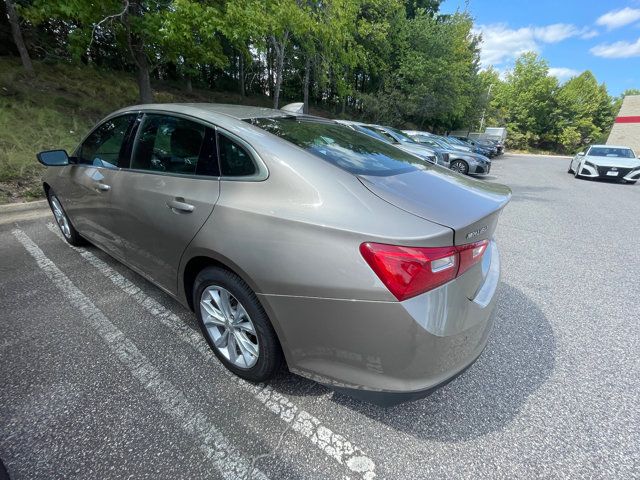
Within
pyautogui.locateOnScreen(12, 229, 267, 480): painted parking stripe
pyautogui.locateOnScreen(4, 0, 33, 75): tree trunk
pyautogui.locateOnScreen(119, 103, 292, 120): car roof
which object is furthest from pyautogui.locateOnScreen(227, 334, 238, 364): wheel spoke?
pyautogui.locateOnScreen(4, 0, 33, 75): tree trunk

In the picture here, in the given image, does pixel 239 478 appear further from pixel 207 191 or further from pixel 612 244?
pixel 612 244

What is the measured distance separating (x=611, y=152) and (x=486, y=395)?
1529cm

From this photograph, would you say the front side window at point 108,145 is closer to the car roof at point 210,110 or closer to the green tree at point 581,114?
the car roof at point 210,110

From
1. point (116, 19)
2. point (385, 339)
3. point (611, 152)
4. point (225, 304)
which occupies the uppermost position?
point (116, 19)

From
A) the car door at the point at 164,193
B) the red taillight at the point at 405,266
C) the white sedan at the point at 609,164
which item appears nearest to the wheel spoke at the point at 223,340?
the car door at the point at 164,193

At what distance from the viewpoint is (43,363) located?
2021mm

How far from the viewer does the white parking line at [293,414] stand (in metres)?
1.52

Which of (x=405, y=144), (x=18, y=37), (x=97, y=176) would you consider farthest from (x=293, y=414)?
(x=18, y=37)

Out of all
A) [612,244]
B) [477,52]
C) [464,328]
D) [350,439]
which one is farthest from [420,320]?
[477,52]

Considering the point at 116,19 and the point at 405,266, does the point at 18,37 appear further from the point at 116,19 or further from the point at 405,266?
the point at 405,266

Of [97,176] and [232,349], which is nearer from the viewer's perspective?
[232,349]

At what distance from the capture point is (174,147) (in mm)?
2135

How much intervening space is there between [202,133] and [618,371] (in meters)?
3.16

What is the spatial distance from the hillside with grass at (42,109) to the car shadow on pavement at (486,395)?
622 cm
